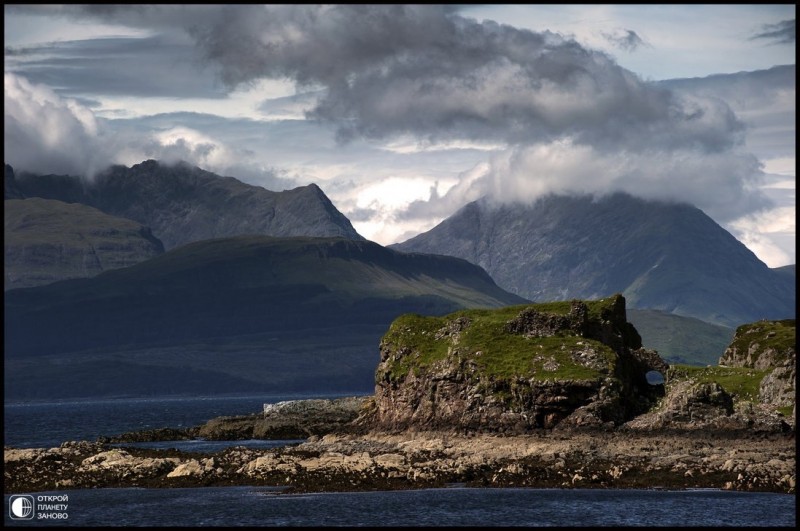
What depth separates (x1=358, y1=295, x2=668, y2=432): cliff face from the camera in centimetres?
12156

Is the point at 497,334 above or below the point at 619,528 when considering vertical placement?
above

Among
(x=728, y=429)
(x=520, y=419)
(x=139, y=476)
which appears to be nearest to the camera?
(x=139, y=476)

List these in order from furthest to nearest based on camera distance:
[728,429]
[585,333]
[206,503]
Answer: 1. [585,333]
2. [728,429]
3. [206,503]

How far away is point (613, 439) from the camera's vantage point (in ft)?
373

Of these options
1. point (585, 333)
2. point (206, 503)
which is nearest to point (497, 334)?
point (585, 333)

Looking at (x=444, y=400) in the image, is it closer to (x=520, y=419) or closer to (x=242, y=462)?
(x=520, y=419)

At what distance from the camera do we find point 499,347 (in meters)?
131

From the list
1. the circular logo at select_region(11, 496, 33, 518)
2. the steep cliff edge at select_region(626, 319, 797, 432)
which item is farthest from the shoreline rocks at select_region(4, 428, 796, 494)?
the circular logo at select_region(11, 496, 33, 518)

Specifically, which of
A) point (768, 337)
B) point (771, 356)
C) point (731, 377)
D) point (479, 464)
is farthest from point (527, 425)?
point (768, 337)

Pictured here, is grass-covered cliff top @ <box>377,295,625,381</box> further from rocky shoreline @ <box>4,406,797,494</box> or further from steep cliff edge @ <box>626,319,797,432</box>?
steep cliff edge @ <box>626,319,797,432</box>

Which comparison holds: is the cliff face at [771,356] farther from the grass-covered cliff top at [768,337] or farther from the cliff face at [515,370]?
the cliff face at [515,370]

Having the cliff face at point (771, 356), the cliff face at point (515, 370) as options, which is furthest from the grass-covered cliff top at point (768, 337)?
the cliff face at point (515, 370)

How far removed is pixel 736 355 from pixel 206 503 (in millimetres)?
81604

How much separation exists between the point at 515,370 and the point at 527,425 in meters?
6.03
